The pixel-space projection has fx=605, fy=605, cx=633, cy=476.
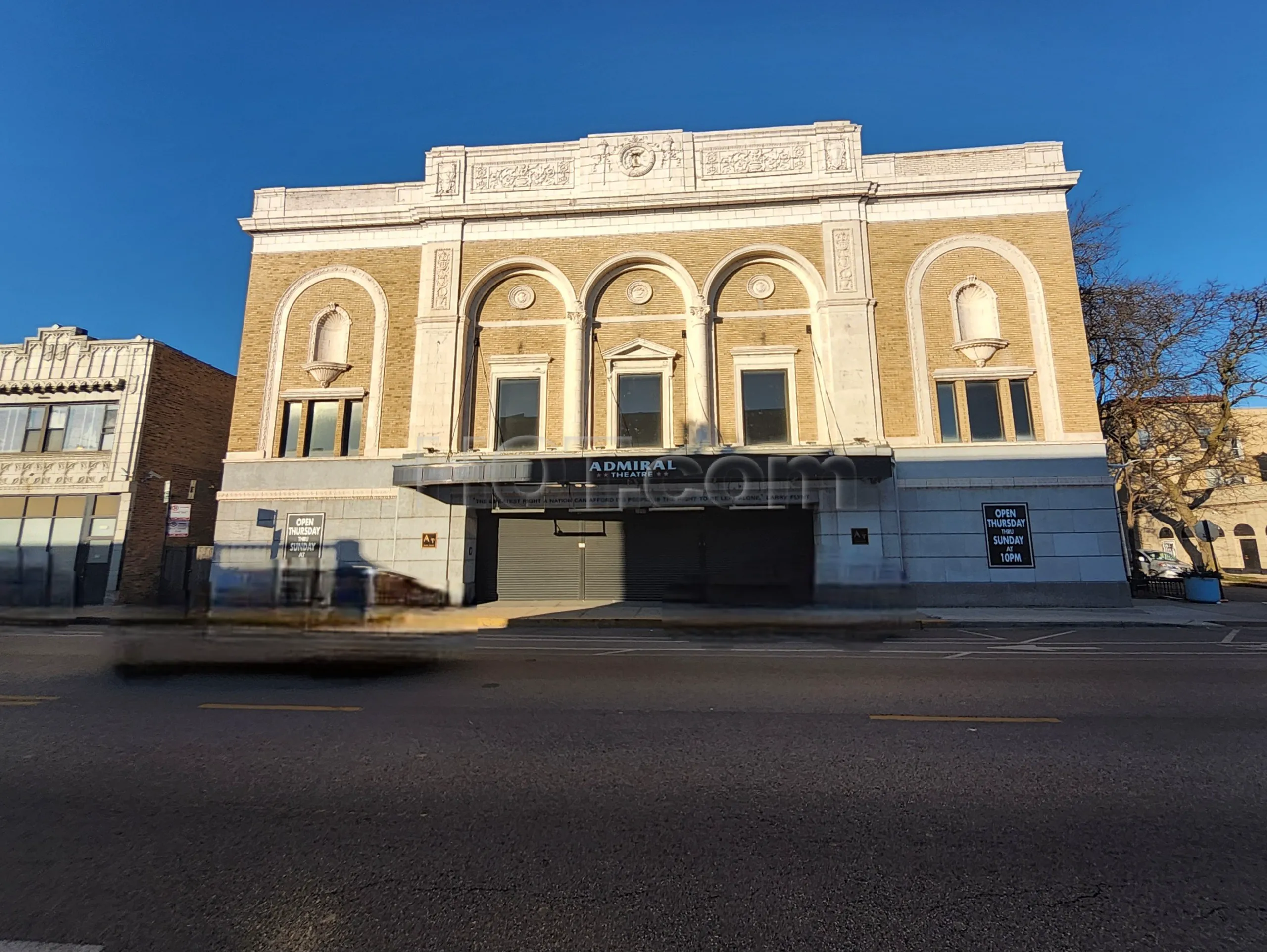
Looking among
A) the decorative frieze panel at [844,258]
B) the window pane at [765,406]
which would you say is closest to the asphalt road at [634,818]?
the window pane at [765,406]

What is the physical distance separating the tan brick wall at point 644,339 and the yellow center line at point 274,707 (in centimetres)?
1372

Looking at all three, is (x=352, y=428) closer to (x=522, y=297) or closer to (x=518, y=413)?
(x=518, y=413)

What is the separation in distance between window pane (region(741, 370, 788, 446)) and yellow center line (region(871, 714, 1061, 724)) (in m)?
13.6

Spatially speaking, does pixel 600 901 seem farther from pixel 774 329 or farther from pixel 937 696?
pixel 774 329

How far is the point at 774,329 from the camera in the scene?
20.0m

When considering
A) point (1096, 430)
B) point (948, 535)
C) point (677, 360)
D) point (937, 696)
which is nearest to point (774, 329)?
point (677, 360)

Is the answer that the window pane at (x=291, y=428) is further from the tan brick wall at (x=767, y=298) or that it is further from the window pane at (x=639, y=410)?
the tan brick wall at (x=767, y=298)

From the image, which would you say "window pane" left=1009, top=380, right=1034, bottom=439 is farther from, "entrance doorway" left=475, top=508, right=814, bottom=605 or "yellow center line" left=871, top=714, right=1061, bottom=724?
"yellow center line" left=871, top=714, right=1061, bottom=724

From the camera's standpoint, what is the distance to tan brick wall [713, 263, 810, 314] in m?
20.2

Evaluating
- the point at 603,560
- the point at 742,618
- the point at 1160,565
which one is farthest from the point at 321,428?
the point at 1160,565

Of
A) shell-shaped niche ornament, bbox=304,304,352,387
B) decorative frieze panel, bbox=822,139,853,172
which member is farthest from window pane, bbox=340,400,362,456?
decorative frieze panel, bbox=822,139,853,172

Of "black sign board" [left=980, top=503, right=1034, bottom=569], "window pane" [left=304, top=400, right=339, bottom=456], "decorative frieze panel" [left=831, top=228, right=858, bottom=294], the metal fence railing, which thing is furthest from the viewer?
the metal fence railing

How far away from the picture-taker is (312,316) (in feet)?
69.8

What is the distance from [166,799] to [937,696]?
282 inches
